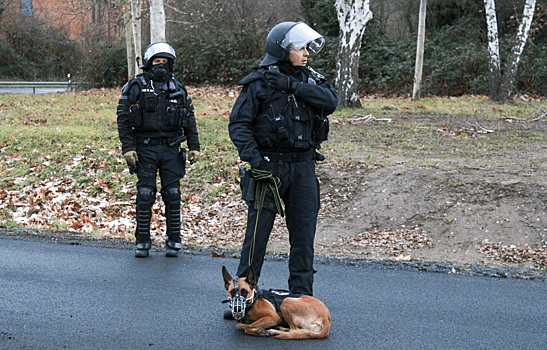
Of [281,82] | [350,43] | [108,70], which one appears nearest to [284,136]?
[281,82]

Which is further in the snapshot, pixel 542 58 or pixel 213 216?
pixel 542 58

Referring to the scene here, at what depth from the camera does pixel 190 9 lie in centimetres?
3136

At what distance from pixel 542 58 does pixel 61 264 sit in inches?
904

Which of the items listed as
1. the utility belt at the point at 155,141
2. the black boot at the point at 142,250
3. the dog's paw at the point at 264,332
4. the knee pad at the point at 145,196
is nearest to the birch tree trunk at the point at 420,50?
the utility belt at the point at 155,141

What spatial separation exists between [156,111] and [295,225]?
2.48m

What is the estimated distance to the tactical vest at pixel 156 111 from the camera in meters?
6.27

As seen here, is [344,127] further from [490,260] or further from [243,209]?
[490,260]

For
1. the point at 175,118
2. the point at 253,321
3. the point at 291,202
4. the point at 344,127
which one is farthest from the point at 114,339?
the point at 344,127

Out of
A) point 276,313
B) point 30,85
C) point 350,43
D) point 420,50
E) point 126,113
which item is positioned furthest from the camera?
point 30,85

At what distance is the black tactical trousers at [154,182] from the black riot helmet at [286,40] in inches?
92.1

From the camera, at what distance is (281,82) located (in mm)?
4344

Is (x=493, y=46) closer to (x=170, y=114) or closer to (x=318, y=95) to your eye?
(x=170, y=114)

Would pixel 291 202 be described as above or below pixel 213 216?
above

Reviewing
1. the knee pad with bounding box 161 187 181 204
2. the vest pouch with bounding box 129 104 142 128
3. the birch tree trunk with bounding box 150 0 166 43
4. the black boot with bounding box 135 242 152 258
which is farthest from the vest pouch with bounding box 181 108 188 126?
the birch tree trunk with bounding box 150 0 166 43
